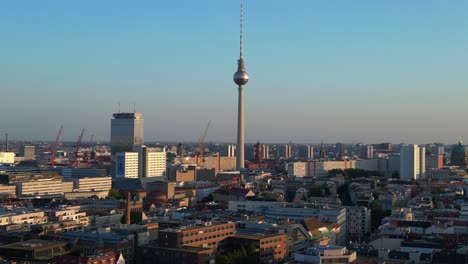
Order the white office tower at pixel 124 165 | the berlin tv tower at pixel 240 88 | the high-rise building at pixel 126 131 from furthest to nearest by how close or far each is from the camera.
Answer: the high-rise building at pixel 126 131
the berlin tv tower at pixel 240 88
the white office tower at pixel 124 165

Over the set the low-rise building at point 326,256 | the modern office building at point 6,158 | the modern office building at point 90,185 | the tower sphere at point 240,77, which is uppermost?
the tower sphere at point 240,77

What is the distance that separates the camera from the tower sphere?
8938 centimetres

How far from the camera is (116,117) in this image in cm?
10412

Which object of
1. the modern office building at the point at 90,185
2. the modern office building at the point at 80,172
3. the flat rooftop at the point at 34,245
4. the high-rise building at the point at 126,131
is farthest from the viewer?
the high-rise building at the point at 126,131

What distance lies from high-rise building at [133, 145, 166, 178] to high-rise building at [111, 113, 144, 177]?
7697 mm

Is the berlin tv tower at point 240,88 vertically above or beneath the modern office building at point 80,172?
above

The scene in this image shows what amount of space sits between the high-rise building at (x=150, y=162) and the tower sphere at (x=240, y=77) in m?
13.8

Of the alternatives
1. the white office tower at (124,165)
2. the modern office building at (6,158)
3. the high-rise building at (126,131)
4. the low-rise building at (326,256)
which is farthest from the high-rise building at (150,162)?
the low-rise building at (326,256)

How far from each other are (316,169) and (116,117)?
29.7 meters

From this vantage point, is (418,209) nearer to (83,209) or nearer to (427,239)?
(427,239)

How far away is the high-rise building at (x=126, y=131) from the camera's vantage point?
101 m

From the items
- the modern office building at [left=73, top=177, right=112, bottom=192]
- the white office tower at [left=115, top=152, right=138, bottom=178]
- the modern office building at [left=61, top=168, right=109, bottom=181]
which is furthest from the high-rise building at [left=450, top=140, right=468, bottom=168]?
the modern office building at [left=73, top=177, right=112, bottom=192]

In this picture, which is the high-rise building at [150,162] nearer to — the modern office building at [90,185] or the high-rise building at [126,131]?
the high-rise building at [126,131]

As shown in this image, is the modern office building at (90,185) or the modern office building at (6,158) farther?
the modern office building at (6,158)
